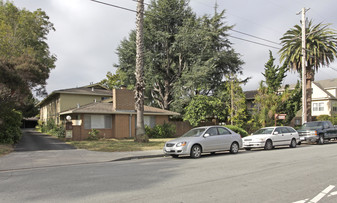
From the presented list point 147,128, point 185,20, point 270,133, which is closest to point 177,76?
point 185,20

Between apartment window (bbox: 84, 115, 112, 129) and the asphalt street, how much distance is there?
14.9 meters

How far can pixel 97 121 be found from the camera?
83.3 feet

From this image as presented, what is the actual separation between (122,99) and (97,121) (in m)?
3.30

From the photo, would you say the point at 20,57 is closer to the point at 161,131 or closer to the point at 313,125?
the point at 161,131

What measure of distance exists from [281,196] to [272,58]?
95.7ft

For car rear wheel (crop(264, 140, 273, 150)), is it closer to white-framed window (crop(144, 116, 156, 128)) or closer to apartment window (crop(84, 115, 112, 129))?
white-framed window (crop(144, 116, 156, 128))

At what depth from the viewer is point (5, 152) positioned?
1467 centimetres

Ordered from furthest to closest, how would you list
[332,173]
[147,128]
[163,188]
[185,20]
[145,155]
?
1. [185,20]
2. [147,128]
3. [145,155]
4. [332,173]
5. [163,188]

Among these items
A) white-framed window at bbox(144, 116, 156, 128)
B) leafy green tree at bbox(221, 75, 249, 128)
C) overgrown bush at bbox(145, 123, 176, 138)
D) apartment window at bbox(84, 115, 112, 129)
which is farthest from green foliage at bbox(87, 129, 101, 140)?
leafy green tree at bbox(221, 75, 249, 128)

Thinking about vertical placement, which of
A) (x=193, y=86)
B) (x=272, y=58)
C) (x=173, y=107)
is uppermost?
(x=272, y=58)

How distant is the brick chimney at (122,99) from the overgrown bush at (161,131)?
2.95 m

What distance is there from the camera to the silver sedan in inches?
501

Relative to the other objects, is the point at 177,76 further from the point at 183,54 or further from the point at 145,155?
the point at 145,155

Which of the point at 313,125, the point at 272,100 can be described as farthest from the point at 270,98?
the point at 313,125
